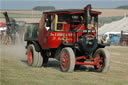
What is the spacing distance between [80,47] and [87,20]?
1015 millimetres

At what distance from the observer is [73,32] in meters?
11.6

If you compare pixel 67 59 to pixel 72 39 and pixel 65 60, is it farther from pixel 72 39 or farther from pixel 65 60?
pixel 72 39

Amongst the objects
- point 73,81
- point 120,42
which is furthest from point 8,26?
point 73,81

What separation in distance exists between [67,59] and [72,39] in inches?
33.5

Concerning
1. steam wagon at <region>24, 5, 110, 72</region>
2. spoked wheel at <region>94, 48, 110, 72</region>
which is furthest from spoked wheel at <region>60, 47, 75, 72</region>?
spoked wheel at <region>94, 48, 110, 72</region>

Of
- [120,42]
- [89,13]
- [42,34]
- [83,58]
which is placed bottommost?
[120,42]

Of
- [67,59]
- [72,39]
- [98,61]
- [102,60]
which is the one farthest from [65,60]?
[102,60]

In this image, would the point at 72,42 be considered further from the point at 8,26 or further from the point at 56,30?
the point at 8,26

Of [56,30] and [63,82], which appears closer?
[63,82]

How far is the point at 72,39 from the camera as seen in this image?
11.7 m

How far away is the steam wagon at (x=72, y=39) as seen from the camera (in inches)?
448

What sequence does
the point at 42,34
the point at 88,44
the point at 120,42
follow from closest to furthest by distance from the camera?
the point at 88,44 → the point at 42,34 → the point at 120,42

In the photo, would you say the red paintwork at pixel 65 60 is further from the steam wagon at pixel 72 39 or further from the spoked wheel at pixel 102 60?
the spoked wheel at pixel 102 60

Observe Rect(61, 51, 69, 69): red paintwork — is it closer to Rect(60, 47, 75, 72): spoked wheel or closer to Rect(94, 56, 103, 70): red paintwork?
Rect(60, 47, 75, 72): spoked wheel
